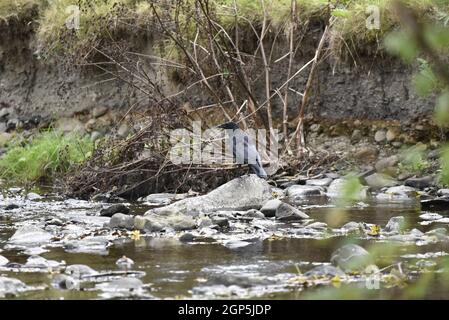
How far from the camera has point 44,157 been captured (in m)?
9.02

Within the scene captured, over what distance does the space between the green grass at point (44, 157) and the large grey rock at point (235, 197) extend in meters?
2.46

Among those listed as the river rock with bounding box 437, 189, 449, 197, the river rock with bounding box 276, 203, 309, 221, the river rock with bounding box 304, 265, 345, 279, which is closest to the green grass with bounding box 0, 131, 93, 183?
the river rock with bounding box 276, 203, 309, 221

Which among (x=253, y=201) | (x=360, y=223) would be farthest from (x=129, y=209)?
(x=360, y=223)

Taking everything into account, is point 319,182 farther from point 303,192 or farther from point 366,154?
point 366,154

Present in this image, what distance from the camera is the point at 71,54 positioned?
8453mm

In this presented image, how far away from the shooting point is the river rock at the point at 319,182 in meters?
7.25

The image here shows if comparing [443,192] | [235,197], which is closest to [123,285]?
[235,197]

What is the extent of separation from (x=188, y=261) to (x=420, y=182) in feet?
11.9

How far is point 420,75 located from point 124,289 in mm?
2420

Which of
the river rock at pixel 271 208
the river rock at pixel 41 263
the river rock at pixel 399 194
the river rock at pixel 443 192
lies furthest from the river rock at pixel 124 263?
the river rock at pixel 443 192

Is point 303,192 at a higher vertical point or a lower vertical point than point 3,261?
higher

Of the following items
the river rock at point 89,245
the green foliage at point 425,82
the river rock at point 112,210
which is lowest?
the river rock at point 89,245

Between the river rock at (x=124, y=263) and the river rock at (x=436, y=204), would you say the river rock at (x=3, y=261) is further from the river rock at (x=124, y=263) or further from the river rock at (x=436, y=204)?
the river rock at (x=436, y=204)

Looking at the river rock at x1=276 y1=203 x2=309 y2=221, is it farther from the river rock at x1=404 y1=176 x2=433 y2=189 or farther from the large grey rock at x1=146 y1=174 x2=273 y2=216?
the river rock at x1=404 y1=176 x2=433 y2=189
